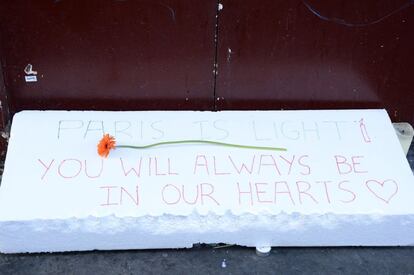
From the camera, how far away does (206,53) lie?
95.9 inches

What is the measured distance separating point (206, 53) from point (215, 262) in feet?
3.16

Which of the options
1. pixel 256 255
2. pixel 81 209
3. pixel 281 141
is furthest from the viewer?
pixel 281 141

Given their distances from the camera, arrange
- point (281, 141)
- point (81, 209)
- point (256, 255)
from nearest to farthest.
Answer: point (81, 209) < point (256, 255) < point (281, 141)

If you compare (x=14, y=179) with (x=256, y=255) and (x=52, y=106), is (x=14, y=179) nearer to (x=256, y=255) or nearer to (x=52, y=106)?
(x=52, y=106)

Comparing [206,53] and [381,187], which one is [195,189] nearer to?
[206,53]

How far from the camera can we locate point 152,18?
2.33m

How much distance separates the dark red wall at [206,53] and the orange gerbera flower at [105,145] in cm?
32

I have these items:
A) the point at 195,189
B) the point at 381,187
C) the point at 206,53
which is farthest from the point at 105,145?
the point at 381,187

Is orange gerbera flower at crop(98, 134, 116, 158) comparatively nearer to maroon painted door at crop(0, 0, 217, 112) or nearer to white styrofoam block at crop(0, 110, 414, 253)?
white styrofoam block at crop(0, 110, 414, 253)

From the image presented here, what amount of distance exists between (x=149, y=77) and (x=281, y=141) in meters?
0.70

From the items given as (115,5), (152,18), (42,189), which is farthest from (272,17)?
(42,189)

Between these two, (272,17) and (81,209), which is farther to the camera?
(272,17)

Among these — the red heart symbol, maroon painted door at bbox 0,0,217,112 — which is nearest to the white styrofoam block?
the red heart symbol

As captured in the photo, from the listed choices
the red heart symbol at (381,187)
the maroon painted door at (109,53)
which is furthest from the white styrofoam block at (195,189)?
the maroon painted door at (109,53)
